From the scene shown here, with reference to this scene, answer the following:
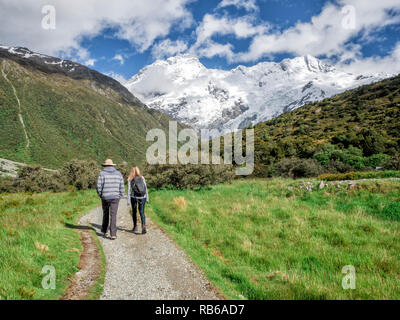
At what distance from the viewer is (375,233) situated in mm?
7043

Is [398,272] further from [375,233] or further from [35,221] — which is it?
[35,221]

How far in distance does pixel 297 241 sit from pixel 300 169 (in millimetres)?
21215

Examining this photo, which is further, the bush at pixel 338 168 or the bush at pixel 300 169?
the bush at pixel 338 168

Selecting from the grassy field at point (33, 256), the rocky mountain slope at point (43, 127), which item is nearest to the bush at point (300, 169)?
the grassy field at point (33, 256)

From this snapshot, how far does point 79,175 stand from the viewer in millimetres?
32438

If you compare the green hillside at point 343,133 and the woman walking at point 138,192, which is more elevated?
the green hillside at point 343,133

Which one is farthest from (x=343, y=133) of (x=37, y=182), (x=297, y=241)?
(x=37, y=182)

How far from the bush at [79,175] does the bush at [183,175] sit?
1343cm

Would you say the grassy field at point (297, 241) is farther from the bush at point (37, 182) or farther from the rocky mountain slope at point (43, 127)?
the rocky mountain slope at point (43, 127)

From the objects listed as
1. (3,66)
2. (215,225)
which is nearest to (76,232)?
(215,225)

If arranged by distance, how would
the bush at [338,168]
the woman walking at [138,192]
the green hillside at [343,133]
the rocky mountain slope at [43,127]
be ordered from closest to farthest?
1. the woman walking at [138,192]
2. the bush at [338,168]
3. the green hillside at [343,133]
4. the rocky mountain slope at [43,127]

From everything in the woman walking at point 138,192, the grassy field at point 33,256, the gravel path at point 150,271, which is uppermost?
the woman walking at point 138,192

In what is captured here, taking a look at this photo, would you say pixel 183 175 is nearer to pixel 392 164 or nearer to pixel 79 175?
pixel 392 164

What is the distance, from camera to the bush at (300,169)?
2511 centimetres
